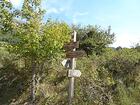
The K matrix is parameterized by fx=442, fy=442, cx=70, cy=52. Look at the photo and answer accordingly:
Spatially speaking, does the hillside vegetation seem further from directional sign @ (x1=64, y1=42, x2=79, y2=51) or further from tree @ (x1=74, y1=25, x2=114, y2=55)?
tree @ (x1=74, y1=25, x2=114, y2=55)

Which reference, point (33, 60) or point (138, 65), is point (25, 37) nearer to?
point (33, 60)

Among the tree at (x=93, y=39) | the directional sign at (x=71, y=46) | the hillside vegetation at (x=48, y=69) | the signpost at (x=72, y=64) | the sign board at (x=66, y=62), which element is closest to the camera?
the signpost at (x=72, y=64)

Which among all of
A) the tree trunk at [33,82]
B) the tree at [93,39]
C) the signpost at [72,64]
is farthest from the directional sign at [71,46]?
the tree at [93,39]

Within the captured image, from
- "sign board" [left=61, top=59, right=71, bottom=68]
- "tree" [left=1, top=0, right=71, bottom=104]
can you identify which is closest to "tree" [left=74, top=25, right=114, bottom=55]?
"tree" [left=1, top=0, right=71, bottom=104]

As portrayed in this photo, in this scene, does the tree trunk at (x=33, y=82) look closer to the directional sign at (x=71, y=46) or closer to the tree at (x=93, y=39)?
the directional sign at (x=71, y=46)

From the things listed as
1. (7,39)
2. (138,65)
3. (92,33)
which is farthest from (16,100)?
(92,33)

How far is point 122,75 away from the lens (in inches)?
766

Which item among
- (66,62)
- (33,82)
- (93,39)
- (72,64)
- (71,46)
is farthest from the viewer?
(93,39)

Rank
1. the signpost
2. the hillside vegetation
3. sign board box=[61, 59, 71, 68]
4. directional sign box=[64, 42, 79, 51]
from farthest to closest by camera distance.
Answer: the hillside vegetation → directional sign box=[64, 42, 79, 51] → sign board box=[61, 59, 71, 68] → the signpost

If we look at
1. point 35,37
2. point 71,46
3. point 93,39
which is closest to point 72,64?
point 71,46

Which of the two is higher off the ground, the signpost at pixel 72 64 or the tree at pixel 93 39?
the tree at pixel 93 39

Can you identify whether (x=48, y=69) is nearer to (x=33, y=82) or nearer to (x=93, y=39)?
(x=33, y=82)

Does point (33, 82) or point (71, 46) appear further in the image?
point (33, 82)

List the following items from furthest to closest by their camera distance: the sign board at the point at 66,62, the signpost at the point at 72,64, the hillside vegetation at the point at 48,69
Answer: the hillside vegetation at the point at 48,69
the sign board at the point at 66,62
the signpost at the point at 72,64
